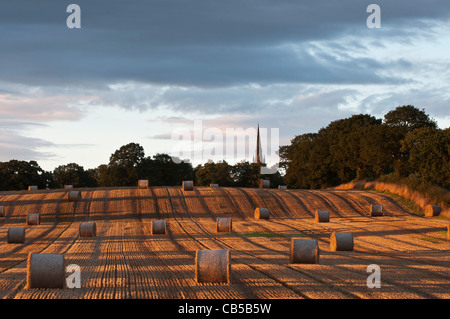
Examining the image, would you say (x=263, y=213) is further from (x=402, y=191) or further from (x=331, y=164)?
(x=331, y=164)

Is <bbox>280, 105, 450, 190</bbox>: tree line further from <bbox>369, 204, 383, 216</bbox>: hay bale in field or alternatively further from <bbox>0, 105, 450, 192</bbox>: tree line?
<bbox>369, 204, 383, 216</bbox>: hay bale in field

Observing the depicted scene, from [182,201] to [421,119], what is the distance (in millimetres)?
40734

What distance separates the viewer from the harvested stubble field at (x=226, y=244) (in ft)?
46.9

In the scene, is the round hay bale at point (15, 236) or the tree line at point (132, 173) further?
the tree line at point (132, 173)

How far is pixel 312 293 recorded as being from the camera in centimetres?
1364

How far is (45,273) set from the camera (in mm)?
14109

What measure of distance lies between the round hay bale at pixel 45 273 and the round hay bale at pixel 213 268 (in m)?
3.22

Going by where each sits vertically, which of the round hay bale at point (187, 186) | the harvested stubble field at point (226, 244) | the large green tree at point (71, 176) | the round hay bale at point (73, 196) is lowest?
the harvested stubble field at point (226, 244)

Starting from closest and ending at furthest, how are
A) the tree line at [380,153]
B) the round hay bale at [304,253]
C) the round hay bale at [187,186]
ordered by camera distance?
1. the round hay bale at [304,253]
2. the tree line at [380,153]
3. the round hay bale at [187,186]

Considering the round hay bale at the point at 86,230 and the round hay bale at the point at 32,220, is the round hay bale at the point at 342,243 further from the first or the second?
the round hay bale at the point at 32,220

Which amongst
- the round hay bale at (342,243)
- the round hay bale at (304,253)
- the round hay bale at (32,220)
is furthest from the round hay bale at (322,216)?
the round hay bale at (304,253)

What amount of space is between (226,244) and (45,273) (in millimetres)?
13392
